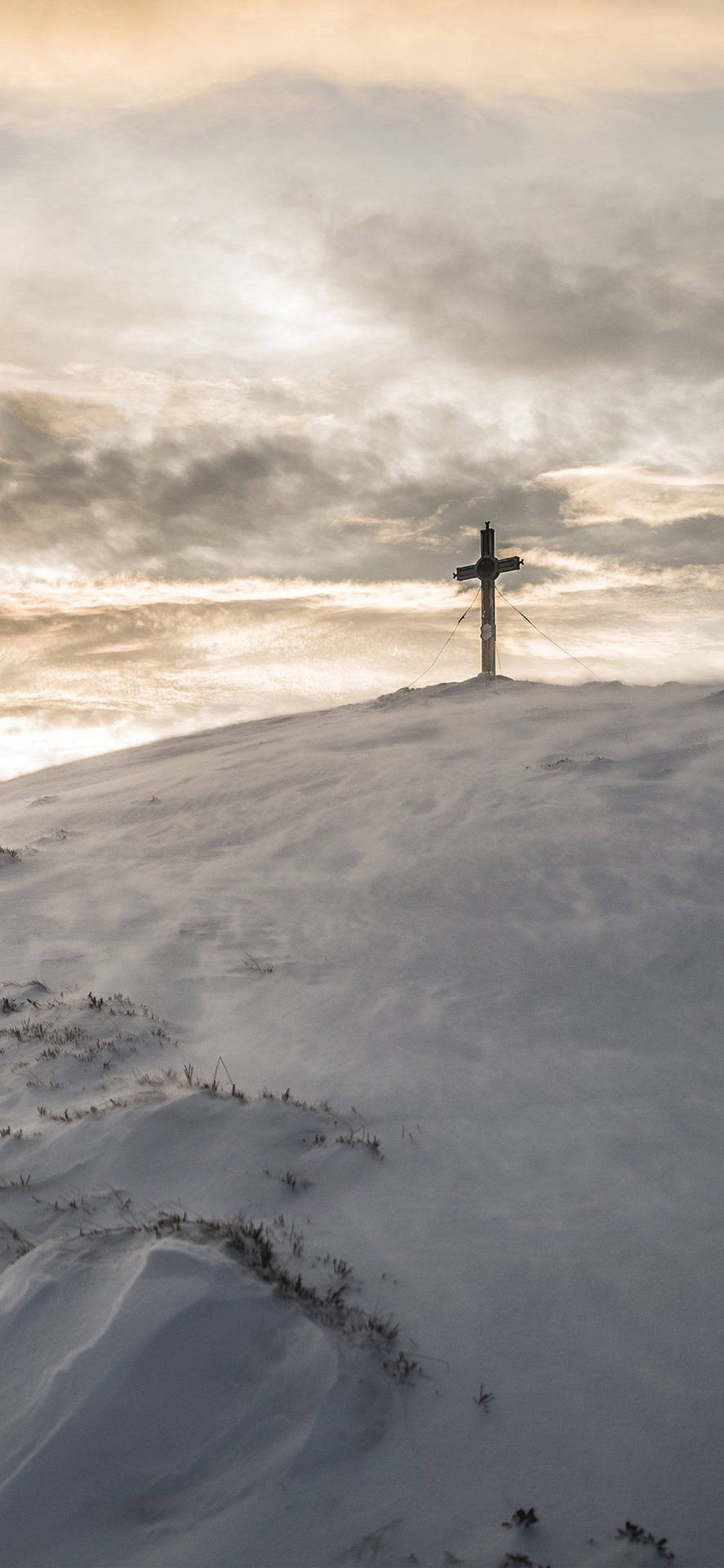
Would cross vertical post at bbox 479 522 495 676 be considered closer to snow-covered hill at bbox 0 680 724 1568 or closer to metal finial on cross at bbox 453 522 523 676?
metal finial on cross at bbox 453 522 523 676

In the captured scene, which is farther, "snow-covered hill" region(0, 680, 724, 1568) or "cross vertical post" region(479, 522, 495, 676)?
"cross vertical post" region(479, 522, 495, 676)

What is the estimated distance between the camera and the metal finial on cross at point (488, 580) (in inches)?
856

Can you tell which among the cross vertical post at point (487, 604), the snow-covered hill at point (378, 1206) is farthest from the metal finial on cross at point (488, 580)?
the snow-covered hill at point (378, 1206)

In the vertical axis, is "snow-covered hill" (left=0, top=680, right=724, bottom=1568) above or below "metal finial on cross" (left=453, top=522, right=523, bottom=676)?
below

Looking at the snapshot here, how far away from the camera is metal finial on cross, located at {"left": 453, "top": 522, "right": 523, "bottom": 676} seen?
2175 cm

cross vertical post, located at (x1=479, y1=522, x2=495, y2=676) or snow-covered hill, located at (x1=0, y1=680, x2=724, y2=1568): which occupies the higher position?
cross vertical post, located at (x1=479, y1=522, x2=495, y2=676)

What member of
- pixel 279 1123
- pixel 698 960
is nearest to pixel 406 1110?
pixel 279 1123

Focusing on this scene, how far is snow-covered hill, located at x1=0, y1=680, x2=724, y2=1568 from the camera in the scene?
2.67 meters

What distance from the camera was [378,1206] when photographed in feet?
13.4

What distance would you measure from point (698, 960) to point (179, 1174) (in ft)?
14.0

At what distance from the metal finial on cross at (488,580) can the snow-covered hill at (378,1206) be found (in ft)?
41.4

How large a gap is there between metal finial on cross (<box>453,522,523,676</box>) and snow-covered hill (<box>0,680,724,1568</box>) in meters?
12.6

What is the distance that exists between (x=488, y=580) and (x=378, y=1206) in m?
19.3

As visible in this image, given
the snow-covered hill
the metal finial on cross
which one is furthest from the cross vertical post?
the snow-covered hill
